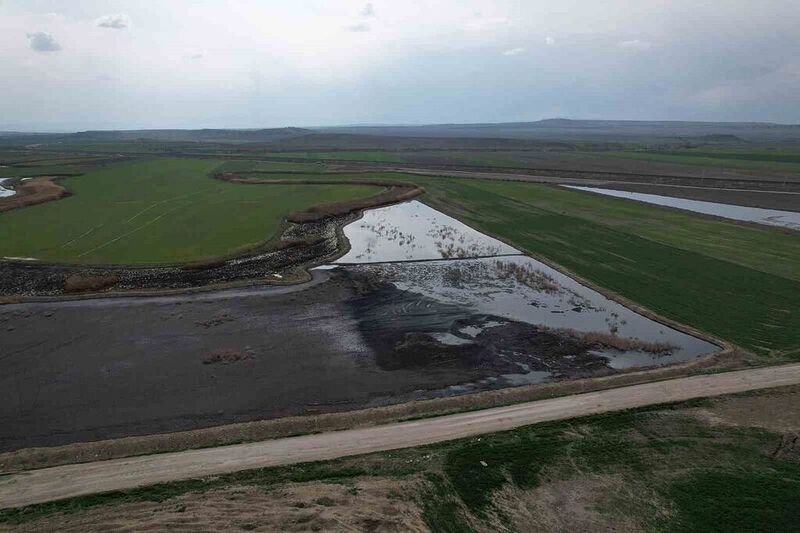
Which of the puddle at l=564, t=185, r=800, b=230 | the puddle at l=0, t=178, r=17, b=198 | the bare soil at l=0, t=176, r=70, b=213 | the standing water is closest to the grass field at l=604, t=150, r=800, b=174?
the puddle at l=564, t=185, r=800, b=230

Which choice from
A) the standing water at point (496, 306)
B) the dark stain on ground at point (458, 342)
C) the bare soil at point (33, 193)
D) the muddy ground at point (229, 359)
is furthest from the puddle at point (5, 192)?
the dark stain on ground at point (458, 342)

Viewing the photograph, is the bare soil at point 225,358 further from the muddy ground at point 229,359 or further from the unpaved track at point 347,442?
the unpaved track at point 347,442

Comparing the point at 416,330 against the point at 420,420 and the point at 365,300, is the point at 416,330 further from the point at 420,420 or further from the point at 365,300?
the point at 420,420

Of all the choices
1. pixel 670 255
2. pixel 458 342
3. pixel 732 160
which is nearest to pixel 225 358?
pixel 458 342

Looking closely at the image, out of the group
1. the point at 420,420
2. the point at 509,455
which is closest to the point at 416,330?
the point at 420,420

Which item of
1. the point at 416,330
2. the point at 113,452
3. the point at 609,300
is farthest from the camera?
the point at 609,300

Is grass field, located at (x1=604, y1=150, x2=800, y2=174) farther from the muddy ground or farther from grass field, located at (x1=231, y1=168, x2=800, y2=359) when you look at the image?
the muddy ground

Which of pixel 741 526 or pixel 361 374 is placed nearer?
pixel 741 526
